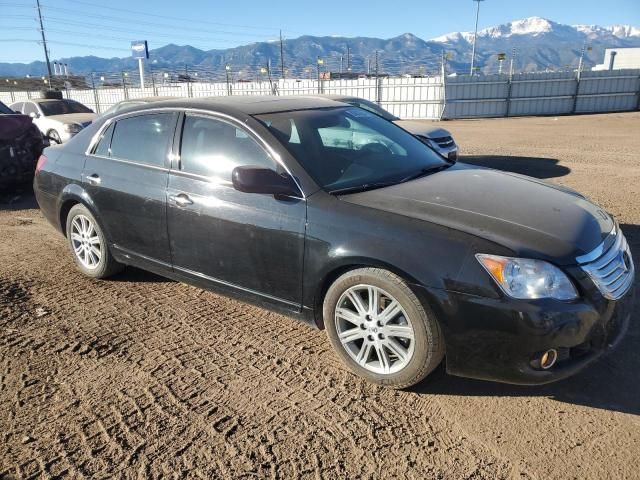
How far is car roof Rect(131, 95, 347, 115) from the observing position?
3.75 metres

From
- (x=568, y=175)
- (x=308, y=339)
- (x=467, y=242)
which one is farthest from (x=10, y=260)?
(x=568, y=175)

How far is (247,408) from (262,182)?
1343mm

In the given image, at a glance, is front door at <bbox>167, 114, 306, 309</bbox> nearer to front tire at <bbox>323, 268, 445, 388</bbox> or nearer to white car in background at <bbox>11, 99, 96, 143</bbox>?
front tire at <bbox>323, 268, 445, 388</bbox>

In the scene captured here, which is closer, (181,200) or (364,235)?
(364,235)

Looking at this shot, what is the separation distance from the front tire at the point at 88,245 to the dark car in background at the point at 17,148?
4.10m

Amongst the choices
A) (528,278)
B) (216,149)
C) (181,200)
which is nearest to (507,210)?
(528,278)

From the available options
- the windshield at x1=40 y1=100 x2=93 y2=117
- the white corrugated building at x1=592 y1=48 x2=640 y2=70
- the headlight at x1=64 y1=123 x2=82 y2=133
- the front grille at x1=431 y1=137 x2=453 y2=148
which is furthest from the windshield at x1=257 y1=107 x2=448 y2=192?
the white corrugated building at x1=592 y1=48 x2=640 y2=70

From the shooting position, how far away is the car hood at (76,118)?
1254 centimetres

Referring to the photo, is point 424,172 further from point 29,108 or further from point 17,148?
point 29,108

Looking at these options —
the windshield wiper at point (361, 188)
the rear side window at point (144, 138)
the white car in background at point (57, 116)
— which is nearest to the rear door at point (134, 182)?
the rear side window at point (144, 138)

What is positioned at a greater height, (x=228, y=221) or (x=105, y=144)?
(x=105, y=144)

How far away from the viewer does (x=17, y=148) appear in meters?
8.06

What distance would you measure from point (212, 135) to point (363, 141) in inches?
45.9

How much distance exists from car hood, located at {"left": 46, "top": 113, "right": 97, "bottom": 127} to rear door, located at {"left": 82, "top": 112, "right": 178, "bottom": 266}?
913cm
